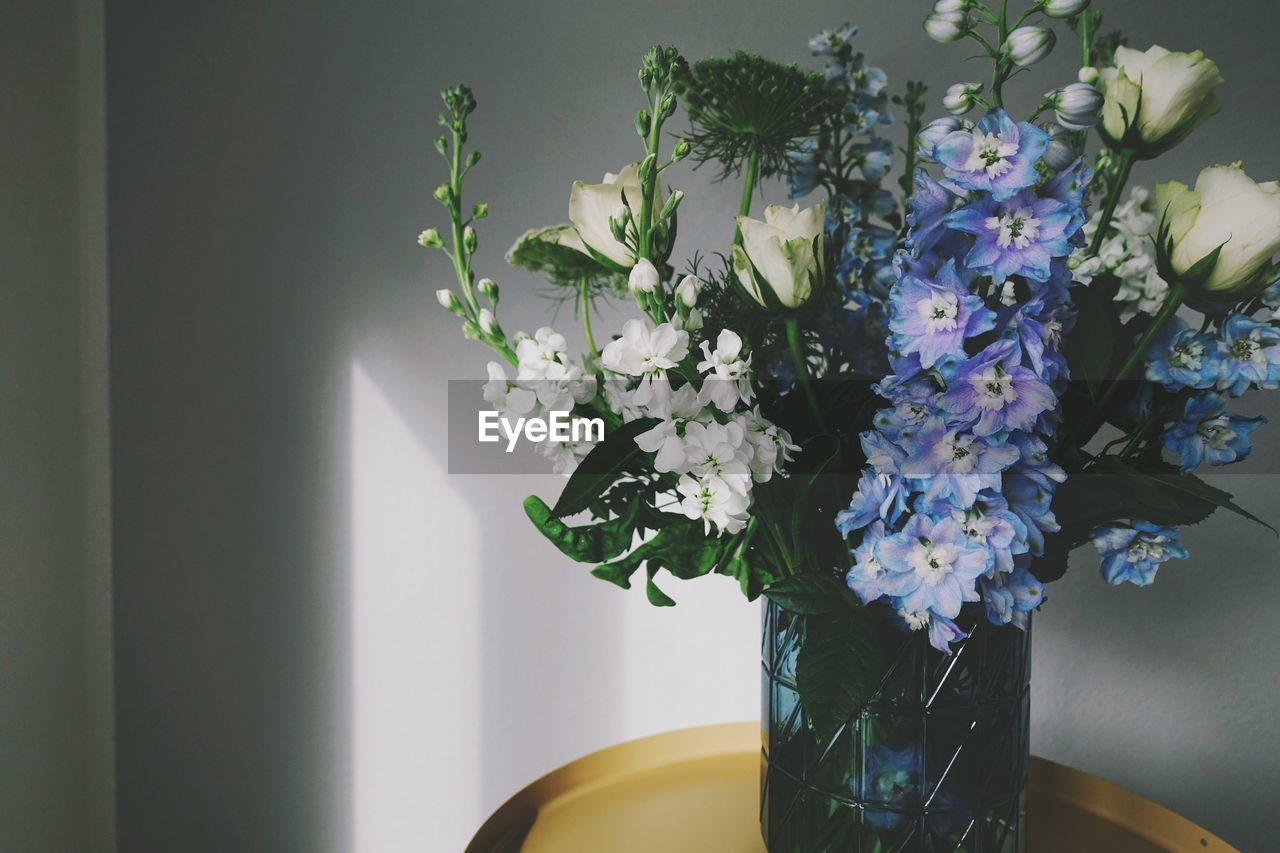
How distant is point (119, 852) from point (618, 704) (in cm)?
78

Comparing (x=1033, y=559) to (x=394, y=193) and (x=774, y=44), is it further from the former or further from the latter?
(x=394, y=193)

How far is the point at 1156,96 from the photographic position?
55 cm

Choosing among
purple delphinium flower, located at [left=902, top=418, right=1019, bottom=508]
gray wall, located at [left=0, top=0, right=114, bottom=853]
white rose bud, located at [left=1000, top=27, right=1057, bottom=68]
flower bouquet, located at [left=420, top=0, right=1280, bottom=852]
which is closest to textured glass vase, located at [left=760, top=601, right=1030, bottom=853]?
flower bouquet, located at [left=420, top=0, right=1280, bottom=852]

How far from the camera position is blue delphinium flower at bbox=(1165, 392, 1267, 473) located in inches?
21.9

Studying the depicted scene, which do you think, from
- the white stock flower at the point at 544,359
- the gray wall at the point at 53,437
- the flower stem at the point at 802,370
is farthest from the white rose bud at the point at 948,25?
the gray wall at the point at 53,437

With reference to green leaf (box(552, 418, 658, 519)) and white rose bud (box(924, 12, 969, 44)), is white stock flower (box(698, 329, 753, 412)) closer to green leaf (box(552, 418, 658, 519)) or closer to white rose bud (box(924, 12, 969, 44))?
green leaf (box(552, 418, 658, 519))

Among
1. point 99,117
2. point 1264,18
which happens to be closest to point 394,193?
point 99,117

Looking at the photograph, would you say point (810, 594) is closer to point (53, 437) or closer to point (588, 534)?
point (588, 534)

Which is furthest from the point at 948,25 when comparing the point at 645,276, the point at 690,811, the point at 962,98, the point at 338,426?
the point at 338,426

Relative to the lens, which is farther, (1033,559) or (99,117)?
(99,117)

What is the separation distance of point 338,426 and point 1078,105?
3.03 ft

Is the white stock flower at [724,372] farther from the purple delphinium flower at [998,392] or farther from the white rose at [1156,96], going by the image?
the white rose at [1156,96]

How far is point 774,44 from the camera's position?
3.37 feet

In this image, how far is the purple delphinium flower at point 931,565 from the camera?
0.51m
